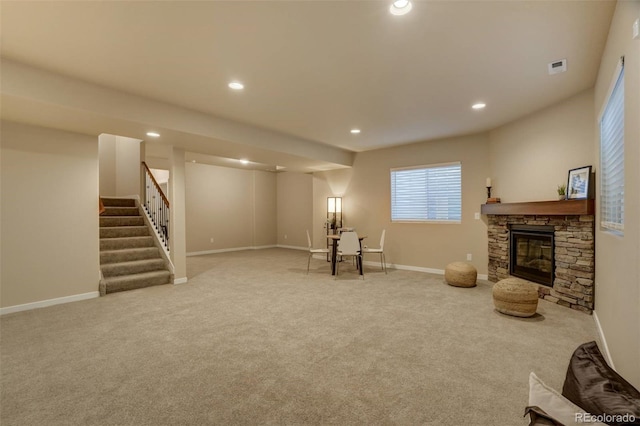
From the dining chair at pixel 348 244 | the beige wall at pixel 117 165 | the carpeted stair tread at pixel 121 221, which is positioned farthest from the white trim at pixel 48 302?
the dining chair at pixel 348 244

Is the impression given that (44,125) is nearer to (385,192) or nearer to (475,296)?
(385,192)

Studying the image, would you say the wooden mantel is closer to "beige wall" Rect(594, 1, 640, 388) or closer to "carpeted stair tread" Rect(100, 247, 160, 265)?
"beige wall" Rect(594, 1, 640, 388)

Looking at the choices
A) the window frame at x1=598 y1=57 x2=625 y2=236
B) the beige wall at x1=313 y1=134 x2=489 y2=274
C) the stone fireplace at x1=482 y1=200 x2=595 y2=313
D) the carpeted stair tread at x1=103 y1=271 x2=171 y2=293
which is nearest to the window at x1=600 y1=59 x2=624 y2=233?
the window frame at x1=598 y1=57 x2=625 y2=236

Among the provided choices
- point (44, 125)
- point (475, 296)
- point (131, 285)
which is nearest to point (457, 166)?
point (475, 296)

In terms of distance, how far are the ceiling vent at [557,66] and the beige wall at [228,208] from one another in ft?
26.4

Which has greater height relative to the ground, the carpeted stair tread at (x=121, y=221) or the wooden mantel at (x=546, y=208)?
the wooden mantel at (x=546, y=208)

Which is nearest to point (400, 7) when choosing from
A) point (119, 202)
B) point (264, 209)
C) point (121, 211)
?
point (121, 211)

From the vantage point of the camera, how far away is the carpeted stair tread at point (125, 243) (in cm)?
527

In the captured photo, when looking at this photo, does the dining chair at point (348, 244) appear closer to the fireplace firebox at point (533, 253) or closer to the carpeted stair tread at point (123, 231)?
the fireplace firebox at point (533, 253)

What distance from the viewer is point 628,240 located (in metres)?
1.85

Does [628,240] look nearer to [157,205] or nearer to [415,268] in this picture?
[415,268]

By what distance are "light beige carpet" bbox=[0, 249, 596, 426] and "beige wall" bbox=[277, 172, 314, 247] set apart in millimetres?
5479

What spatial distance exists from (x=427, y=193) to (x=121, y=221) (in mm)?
6161

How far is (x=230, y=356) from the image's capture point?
2555mm
